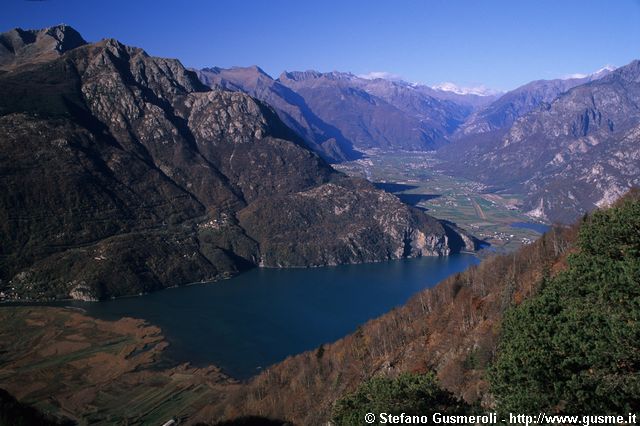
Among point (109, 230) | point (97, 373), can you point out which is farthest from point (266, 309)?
point (109, 230)

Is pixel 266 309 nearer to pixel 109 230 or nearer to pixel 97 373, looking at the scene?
pixel 97 373

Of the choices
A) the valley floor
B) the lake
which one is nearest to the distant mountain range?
the lake

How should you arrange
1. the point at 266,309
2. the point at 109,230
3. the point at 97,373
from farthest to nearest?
1. the point at 109,230
2. the point at 266,309
3. the point at 97,373

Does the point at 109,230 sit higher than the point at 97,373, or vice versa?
the point at 109,230

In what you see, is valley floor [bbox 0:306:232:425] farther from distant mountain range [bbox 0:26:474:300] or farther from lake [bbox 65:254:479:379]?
distant mountain range [bbox 0:26:474:300]

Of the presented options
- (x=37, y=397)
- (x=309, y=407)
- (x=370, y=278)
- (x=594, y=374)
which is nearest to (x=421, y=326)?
(x=309, y=407)

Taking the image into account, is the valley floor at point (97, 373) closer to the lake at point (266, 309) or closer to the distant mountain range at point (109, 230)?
the lake at point (266, 309)

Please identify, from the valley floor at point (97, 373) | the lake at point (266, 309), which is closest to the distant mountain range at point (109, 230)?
the lake at point (266, 309)

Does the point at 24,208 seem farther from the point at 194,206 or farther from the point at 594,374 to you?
the point at 594,374
